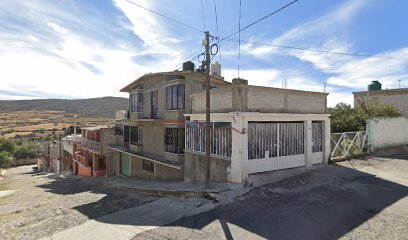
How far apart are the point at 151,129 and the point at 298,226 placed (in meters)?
15.6

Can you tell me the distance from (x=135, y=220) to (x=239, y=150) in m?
4.81

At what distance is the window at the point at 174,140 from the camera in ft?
56.3

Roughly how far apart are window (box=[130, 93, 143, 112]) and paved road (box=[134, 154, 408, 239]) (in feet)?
48.2

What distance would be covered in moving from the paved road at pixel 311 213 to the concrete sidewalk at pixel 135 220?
0.46 metres

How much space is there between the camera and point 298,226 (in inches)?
287

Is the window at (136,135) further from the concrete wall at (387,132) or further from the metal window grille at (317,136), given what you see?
the concrete wall at (387,132)

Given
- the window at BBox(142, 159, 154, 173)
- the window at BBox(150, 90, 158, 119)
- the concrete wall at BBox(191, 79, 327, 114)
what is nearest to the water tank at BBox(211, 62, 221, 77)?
the window at BBox(150, 90, 158, 119)

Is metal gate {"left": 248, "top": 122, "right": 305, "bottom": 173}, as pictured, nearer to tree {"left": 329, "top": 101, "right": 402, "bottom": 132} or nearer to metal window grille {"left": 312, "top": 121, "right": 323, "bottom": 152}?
metal window grille {"left": 312, "top": 121, "right": 323, "bottom": 152}

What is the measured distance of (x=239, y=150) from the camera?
10703mm

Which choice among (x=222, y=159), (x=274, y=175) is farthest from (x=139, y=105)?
(x=274, y=175)

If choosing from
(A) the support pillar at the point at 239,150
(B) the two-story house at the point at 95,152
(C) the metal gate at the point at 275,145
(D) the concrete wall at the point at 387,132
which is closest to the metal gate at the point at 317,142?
(C) the metal gate at the point at 275,145

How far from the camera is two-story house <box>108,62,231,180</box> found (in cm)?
1700

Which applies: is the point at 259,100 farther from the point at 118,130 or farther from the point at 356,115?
the point at 118,130

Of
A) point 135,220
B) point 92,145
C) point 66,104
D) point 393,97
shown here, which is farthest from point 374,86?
point 66,104
